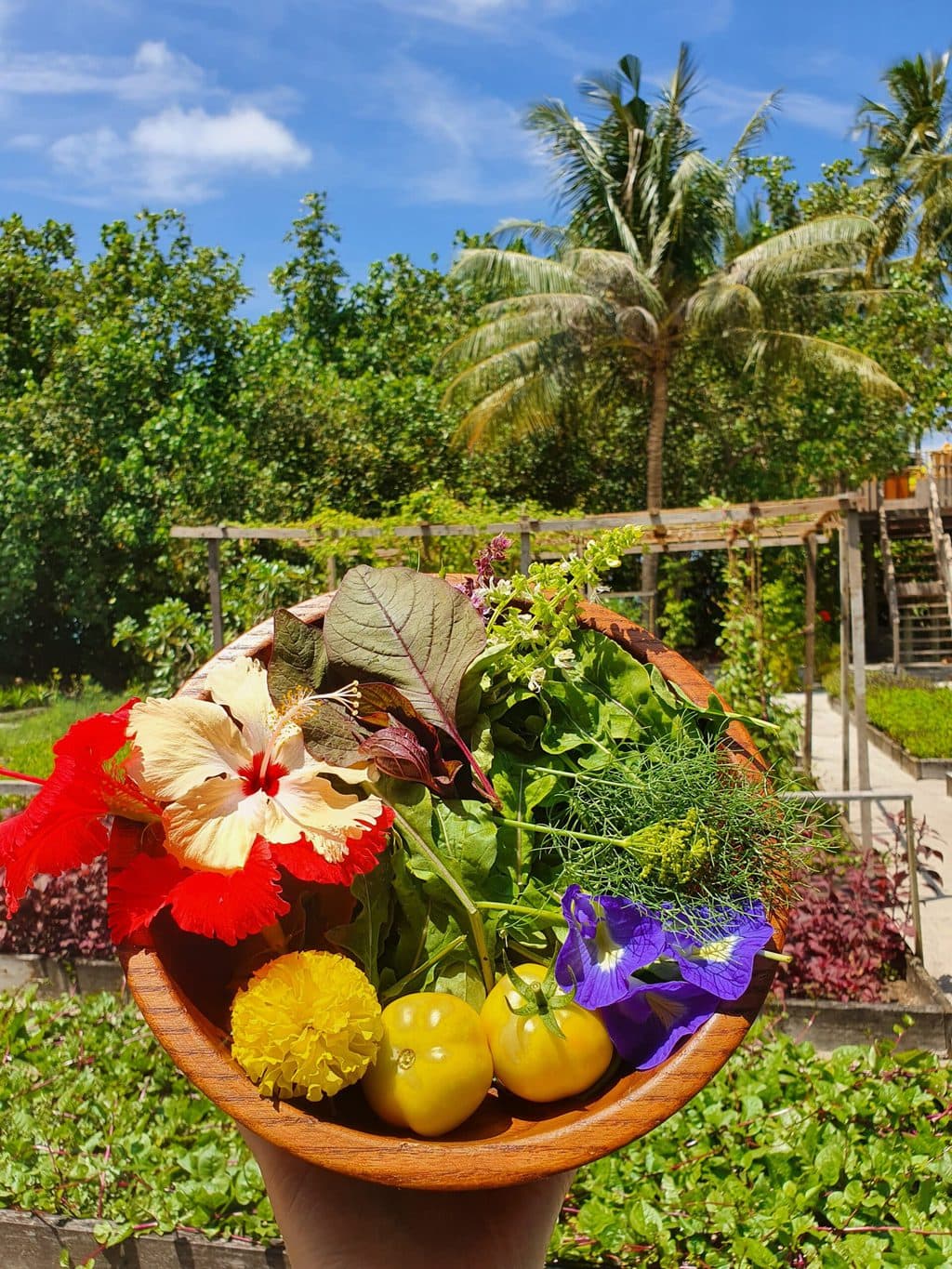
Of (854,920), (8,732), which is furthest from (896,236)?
(854,920)

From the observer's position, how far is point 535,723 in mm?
1150

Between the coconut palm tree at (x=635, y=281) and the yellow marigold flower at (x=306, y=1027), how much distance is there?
1463 cm

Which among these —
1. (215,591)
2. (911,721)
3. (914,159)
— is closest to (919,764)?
(911,721)

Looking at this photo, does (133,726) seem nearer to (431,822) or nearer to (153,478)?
(431,822)

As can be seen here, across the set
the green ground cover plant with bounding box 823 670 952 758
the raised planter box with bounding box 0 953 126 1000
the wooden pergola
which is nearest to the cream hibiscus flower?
the raised planter box with bounding box 0 953 126 1000

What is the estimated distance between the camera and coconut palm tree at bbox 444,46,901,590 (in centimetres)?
1552

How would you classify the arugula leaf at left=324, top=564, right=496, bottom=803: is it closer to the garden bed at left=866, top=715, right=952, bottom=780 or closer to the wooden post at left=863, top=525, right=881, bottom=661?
the garden bed at left=866, top=715, right=952, bottom=780

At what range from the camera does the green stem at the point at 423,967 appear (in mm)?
978

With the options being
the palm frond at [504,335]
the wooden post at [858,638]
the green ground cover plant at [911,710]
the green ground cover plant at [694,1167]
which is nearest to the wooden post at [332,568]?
the wooden post at [858,638]

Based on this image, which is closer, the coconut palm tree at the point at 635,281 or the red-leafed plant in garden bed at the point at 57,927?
the red-leafed plant in garden bed at the point at 57,927

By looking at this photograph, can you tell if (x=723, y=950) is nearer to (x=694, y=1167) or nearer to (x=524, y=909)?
(x=524, y=909)

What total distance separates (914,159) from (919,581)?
30.5 feet

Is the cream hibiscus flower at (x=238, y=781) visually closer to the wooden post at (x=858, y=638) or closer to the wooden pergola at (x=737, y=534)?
the wooden pergola at (x=737, y=534)

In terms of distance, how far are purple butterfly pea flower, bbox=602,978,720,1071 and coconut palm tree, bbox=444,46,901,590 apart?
47.6ft
